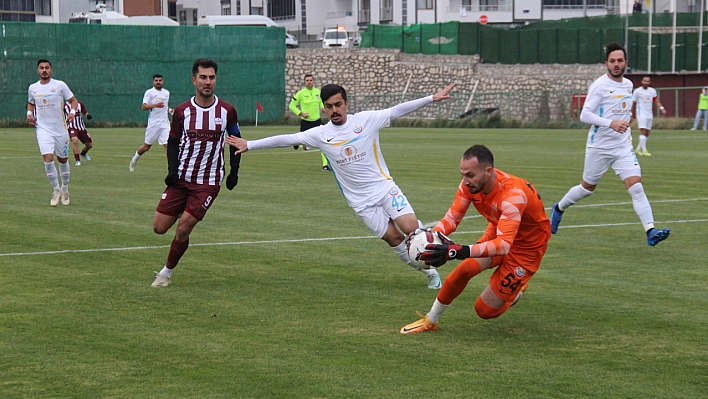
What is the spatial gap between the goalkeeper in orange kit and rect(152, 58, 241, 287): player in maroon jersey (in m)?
2.93

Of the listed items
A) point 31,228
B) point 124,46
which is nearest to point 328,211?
point 31,228

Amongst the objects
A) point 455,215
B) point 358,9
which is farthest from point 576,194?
point 358,9

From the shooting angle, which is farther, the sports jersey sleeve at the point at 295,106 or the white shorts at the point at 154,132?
the white shorts at the point at 154,132

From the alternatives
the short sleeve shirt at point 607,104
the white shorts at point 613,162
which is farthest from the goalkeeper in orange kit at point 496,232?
the short sleeve shirt at point 607,104

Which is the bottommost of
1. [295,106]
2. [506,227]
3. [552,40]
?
[506,227]

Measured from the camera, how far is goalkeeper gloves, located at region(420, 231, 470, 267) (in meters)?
6.59

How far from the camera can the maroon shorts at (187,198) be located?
9.65m

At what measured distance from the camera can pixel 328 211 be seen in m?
15.4

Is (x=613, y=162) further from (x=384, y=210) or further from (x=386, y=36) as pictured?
(x=386, y=36)

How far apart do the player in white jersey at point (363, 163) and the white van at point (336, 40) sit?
67066mm

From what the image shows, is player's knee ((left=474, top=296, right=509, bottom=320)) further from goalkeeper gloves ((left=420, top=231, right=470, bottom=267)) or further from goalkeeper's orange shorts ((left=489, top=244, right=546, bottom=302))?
goalkeeper gloves ((left=420, top=231, right=470, bottom=267))

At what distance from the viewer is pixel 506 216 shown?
6977 millimetres

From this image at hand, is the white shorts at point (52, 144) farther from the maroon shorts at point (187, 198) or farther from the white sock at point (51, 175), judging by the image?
the maroon shorts at point (187, 198)

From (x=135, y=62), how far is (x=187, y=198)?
47.1m
